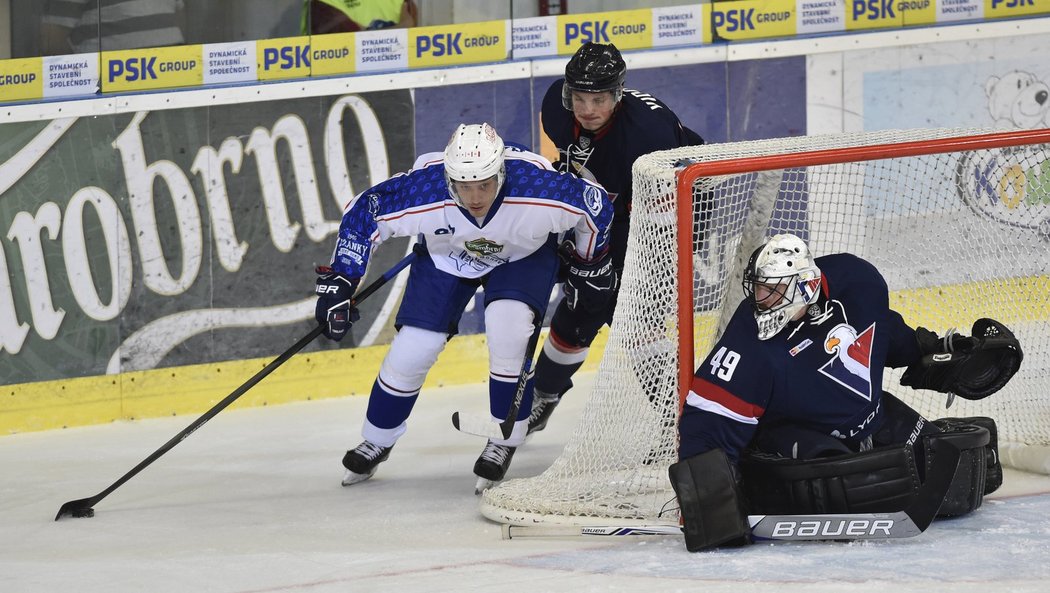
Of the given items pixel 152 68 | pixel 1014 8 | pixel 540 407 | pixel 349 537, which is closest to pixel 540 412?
pixel 540 407

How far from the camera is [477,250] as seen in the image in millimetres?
3811

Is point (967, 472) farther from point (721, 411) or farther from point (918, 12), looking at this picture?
point (918, 12)

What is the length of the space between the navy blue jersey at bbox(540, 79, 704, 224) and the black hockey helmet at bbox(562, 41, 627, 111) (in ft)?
0.48

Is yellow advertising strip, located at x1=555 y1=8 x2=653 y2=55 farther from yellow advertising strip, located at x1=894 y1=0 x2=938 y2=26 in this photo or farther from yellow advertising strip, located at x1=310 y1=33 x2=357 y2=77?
yellow advertising strip, located at x1=894 y1=0 x2=938 y2=26

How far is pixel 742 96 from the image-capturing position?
5.76 m

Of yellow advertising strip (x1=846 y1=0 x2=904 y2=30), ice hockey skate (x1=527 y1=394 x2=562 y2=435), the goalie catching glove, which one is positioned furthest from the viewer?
yellow advertising strip (x1=846 y1=0 x2=904 y2=30)

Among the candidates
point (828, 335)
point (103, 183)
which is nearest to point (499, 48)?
point (103, 183)

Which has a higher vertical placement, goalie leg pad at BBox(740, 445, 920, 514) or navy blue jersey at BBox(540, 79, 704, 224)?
navy blue jersey at BBox(540, 79, 704, 224)

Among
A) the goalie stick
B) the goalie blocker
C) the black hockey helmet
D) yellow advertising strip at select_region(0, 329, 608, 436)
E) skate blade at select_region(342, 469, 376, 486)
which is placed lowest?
skate blade at select_region(342, 469, 376, 486)

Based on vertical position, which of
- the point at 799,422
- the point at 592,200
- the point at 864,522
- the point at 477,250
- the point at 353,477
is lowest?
the point at 353,477

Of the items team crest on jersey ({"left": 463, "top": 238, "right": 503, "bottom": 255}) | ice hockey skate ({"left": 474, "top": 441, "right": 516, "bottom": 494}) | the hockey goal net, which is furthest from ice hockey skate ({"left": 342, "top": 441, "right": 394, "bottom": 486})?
team crest on jersey ({"left": 463, "top": 238, "right": 503, "bottom": 255})

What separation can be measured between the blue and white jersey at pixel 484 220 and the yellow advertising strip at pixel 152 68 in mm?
1631

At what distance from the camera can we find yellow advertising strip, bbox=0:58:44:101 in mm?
4922

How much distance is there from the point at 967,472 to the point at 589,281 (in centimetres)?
114
